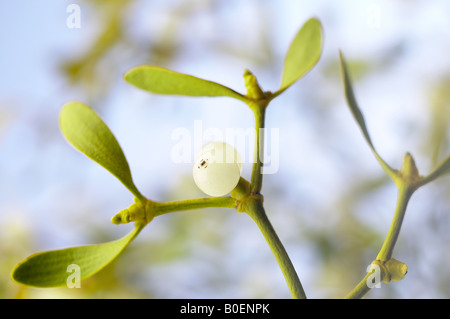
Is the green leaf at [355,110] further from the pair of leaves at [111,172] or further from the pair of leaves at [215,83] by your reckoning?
the pair of leaves at [111,172]

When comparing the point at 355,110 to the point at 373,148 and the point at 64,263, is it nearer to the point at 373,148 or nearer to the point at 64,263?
the point at 373,148

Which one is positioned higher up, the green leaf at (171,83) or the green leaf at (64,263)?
the green leaf at (171,83)

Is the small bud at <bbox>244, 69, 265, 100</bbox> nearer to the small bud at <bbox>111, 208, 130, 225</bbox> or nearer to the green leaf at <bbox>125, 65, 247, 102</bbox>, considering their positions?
the green leaf at <bbox>125, 65, 247, 102</bbox>

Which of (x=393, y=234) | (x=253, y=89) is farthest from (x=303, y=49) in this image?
(x=393, y=234)

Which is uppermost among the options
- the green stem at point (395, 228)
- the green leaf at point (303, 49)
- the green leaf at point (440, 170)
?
the green leaf at point (303, 49)

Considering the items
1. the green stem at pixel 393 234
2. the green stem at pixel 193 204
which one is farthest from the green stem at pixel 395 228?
the green stem at pixel 193 204

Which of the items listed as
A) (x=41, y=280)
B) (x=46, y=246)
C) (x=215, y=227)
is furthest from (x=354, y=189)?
(x=41, y=280)
